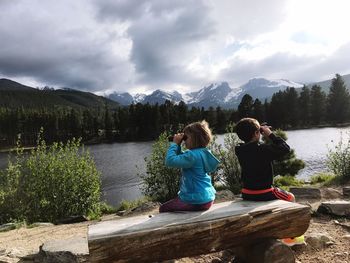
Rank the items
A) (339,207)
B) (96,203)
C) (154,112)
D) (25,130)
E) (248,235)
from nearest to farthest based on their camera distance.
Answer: (248,235) → (339,207) → (96,203) → (154,112) → (25,130)

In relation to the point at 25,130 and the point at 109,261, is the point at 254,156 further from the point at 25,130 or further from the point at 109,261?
the point at 25,130

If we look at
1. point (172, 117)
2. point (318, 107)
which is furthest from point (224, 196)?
point (172, 117)

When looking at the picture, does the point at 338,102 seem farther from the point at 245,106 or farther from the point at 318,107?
the point at 245,106

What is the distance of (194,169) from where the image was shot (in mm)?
6328

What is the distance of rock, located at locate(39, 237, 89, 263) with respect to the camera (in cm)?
714

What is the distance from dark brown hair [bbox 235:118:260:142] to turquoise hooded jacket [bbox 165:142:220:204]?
73 cm

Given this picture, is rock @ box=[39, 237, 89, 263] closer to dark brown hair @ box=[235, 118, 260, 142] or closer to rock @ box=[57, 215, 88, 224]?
dark brown hair @ box=[235, 118, 260, 142]

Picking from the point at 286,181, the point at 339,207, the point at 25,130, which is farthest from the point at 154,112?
the point at 339,207

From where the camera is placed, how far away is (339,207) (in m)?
9.14

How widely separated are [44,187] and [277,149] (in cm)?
1354

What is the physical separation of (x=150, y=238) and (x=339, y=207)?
229 inches

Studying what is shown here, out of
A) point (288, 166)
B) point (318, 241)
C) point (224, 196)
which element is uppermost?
point (318, 241)

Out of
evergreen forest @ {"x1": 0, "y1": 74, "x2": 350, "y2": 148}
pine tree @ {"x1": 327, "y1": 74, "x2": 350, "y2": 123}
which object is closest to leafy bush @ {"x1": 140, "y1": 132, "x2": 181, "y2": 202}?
evergreen forest @ {"x1": 0, "y1": 74, "x2": 350, "y2": 148}

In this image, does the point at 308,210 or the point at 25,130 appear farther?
the point at 25,130
